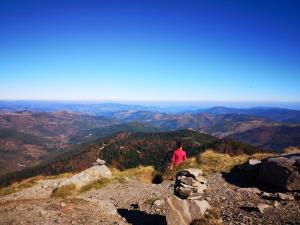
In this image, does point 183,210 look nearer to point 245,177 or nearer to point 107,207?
point 107,207

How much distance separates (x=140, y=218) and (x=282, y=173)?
14.0 m

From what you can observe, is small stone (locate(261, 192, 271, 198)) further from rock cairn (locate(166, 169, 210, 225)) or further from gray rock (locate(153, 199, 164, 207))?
gray rock (locate(153, 199, 164, 207))

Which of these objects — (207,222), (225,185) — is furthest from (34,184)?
(207,222)

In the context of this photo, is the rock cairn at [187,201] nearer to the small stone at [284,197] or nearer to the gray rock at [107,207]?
the gray rock at [107,207]

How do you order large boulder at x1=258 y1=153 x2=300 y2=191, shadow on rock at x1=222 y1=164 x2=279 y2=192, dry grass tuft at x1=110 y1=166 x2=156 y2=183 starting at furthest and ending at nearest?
dry grass tuft at x1=110 y1=166 x2=156 y2=183 → shadow on rock at x1=222 y1=164 x2=279 y2=192 → large boulder at x1=258 y1=153 x2=300 y2=191

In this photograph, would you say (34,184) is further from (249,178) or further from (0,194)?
(249,178)

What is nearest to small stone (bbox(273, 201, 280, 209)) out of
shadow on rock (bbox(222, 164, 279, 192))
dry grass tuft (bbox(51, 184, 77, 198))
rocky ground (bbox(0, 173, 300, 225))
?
rocky ground (bbox(0, 173, 300, 225))

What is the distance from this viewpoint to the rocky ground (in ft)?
65.0

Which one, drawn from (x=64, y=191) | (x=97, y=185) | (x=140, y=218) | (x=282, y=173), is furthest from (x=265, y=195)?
(x=64, y=191)

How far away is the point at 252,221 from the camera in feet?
62.1

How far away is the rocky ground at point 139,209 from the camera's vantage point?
1980 centimetres

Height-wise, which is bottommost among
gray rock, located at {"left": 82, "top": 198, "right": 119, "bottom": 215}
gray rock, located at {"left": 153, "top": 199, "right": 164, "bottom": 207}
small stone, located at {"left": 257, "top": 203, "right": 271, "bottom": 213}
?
gray rock, located at {"left": 82, "top": 198, "right": 119, "bottom": 215}

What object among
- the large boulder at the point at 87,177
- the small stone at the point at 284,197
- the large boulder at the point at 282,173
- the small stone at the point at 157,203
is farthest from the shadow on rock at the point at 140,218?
the large boulder at the point at 282,173

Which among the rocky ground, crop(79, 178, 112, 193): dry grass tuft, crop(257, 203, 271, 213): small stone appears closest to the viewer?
the rocky ground
